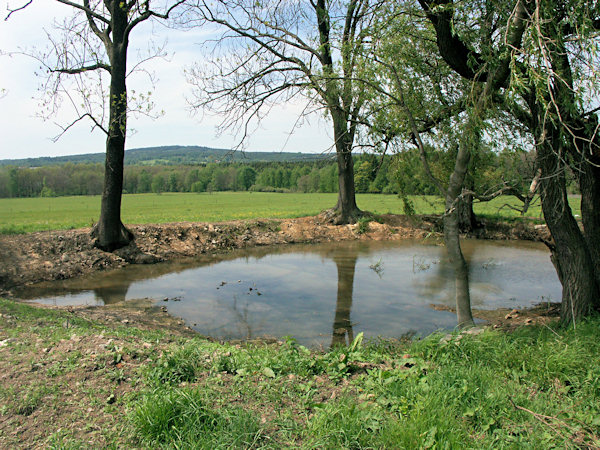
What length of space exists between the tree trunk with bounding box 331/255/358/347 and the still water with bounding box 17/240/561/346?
19 millimetres

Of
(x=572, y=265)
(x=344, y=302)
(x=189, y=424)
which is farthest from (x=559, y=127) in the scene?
(x=189, y=424)

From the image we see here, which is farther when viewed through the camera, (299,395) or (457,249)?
(457,249)

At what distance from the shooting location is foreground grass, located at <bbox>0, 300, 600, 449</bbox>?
3246mm

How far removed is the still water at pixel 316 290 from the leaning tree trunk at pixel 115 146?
61.4 inches

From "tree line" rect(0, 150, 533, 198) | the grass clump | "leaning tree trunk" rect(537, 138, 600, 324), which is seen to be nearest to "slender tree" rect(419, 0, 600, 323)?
"leaning tree trunk" rect(537, 138, 600, 324)

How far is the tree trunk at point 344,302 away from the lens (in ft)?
24.8

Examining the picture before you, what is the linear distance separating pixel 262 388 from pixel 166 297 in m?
6.84

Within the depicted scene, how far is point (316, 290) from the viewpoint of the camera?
10.9 metres

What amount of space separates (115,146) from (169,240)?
3859 mm

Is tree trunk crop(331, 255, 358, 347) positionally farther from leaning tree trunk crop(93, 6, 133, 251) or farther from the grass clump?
leaning tree trunk crop(93, 6, 133, 251)

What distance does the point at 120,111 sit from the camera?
1376cm

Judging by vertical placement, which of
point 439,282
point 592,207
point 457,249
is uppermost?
point 592,207

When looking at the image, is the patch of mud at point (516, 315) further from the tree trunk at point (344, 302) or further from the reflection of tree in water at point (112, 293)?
the reflection of tree in water at point (112, 293)

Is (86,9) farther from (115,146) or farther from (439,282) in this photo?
(439,282)
